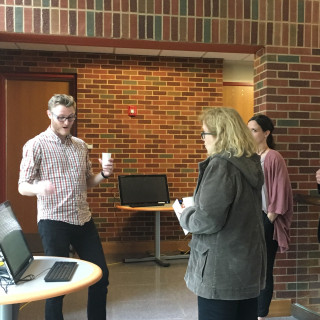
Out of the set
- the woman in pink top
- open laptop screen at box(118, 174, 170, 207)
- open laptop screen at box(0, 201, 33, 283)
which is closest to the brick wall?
open laptop screen at box(118, 174, 170, 207)

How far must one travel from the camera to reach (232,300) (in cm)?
199

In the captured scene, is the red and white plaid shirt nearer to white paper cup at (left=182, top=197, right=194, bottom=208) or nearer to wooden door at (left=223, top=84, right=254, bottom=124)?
white paper cup at (left=182, top=197, right=194, bottom=208)

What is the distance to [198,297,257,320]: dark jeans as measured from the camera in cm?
200

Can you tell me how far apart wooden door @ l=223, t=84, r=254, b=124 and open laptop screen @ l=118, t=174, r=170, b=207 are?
5.71 ft

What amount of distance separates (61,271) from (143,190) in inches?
147

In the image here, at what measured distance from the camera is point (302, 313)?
3.58m

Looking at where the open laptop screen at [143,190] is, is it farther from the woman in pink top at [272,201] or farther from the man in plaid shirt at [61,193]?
the man in plaid shirt at [61,193]

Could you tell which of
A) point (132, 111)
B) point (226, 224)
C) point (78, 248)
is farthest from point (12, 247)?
point (132, 111)

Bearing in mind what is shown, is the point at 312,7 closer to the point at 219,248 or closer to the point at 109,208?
the point at 219,248

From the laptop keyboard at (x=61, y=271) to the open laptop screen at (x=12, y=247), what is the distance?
0.14 m

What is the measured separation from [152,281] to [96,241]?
2186 mm

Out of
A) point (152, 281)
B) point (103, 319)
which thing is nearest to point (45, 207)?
point (103, 319)

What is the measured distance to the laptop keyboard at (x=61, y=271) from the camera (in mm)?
1977

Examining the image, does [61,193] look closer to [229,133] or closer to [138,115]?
[229,133]
